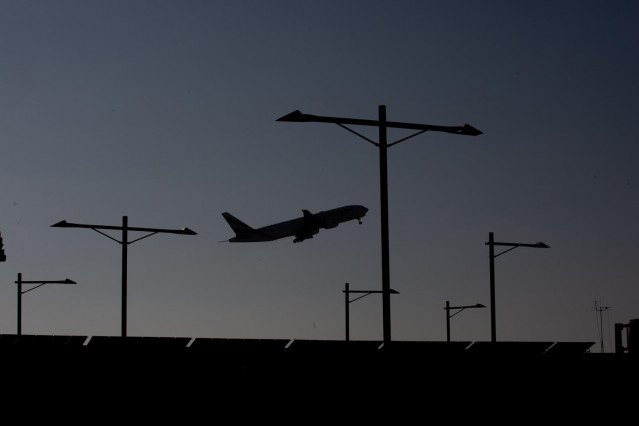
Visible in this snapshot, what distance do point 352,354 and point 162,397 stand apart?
198 inches

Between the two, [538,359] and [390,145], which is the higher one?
[390,145]

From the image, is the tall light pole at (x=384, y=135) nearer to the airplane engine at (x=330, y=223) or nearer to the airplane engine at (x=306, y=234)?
the airplane engine at (x=306, y=234)

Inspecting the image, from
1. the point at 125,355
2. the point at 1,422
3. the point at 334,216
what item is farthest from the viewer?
the point at 334,216

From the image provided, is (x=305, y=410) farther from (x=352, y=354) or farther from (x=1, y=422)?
(x=1, y=422)

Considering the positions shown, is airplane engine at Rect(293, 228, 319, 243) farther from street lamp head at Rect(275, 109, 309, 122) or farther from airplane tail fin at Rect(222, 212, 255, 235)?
street lamp head at Rect(275, 109, 309, 122)

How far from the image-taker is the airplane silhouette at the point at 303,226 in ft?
359

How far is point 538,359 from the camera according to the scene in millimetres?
32500

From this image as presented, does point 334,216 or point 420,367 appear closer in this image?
point 420,367

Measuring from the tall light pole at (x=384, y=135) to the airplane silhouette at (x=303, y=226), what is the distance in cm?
7586

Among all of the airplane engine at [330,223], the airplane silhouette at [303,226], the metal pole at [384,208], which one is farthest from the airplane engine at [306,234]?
the metal pole at [384,208]

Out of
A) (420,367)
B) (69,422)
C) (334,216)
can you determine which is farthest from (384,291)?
(334,216)

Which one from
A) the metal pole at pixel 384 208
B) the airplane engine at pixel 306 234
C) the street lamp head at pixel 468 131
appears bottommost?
the metal pole at pixel 384 208

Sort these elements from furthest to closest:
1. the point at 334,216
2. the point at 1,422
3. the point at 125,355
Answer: the point at 334,216 → the point at 125,355 → the point at 1,422

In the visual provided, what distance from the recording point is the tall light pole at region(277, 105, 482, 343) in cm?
2983
